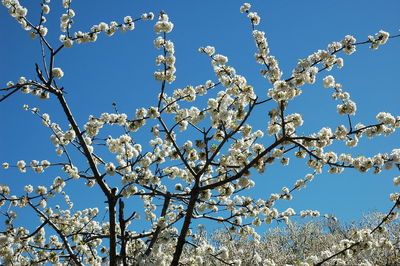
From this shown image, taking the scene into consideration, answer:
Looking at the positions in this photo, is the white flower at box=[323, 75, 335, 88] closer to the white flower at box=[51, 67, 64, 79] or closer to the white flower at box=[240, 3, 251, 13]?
the white flower at box=[240, 3, 251, 13]

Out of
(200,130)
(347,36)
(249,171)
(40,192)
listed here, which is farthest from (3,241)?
(347,36)

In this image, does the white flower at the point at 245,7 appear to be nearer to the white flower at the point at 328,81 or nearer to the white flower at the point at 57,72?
the white flower at the point at 328,81

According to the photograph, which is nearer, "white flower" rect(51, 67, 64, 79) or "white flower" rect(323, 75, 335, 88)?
"white flower" rect(51, 67, 64, 79)

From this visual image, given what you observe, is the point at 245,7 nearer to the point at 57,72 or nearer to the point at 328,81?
the point at 328,81

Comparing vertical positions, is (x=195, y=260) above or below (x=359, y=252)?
above

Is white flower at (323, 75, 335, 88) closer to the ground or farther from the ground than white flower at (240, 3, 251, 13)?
closer to the ground

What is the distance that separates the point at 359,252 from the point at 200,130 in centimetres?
350

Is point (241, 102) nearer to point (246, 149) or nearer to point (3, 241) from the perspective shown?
point (246, 149)

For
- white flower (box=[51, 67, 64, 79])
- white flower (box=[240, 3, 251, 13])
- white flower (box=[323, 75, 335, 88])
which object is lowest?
white flower (box=[323, 75, 335, 88])

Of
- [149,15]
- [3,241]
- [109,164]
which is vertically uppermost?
[149,15]

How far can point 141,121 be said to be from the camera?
5.83m

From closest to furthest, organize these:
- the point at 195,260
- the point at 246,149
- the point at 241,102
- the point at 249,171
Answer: the point at 249,171
the point at 241,102
the point at 246,149
the point at 195,260

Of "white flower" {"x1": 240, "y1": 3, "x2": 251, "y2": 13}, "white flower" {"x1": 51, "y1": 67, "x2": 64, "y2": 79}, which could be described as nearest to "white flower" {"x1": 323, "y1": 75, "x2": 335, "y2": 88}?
"white flower" {"x1": 240, "y1": 3, "x2": 251, "y2": 13}

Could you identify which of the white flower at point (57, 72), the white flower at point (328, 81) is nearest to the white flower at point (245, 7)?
the white flower at point (328, 81)
